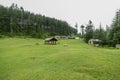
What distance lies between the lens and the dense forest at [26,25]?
131m

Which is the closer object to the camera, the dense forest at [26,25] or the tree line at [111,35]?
the tree line at [111,35]

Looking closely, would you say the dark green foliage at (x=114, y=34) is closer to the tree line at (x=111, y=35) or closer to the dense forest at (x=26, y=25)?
the tree line at (x=111, y=35)

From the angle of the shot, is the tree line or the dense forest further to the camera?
the dense forest

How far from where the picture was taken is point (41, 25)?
153250mm

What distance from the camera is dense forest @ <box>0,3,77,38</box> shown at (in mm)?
130875

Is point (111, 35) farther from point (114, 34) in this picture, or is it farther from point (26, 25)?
point (26, 25)

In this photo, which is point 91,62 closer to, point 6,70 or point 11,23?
point 6,70

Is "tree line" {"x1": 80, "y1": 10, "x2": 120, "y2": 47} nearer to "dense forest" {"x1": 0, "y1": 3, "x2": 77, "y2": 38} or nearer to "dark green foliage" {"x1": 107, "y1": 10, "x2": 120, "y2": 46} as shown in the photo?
"dark green foliage" {"x1": 107, "y1": 10, "x2": 120, "y2": 46}

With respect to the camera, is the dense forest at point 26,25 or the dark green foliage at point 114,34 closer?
the dark green foliage at point 114,34

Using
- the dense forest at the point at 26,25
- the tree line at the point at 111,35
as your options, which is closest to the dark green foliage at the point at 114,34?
the tree line at the point at 111,35

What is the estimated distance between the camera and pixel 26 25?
143000mm

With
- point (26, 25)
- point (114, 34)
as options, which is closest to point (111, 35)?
point (114, 34)

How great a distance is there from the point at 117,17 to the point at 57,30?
6925 cm

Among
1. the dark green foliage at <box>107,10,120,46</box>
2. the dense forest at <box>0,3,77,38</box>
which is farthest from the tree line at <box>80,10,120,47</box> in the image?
the dense forest at <box>0,3,77,38</box>
